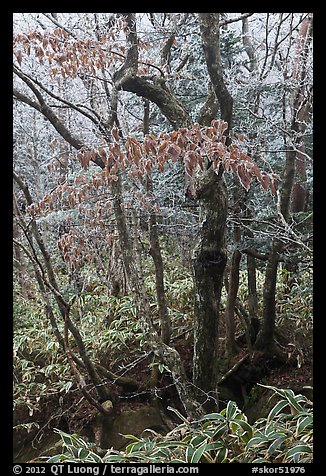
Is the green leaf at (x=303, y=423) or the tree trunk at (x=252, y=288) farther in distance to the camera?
the tree trunk at (x=252, y=288)

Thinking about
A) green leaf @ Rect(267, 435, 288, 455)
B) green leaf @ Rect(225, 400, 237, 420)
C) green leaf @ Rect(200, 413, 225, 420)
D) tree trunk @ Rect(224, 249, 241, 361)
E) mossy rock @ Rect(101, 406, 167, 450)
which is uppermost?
tree trunk @ Rect(224, 249, 241, 361)

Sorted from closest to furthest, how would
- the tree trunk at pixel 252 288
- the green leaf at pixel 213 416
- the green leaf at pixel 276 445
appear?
1. the green leaf at pixel 276 445
2. the green leaf at pixel 213 416
3. the tree trunk at pixel 252 288

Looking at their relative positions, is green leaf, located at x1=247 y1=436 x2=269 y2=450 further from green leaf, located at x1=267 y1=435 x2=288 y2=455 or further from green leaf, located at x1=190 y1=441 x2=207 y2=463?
green leaf, located at x1=190 y1=441 x2=207 y2=463

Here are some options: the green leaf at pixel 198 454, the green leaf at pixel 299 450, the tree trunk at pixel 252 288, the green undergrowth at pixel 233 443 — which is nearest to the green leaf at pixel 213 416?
the green undergrowth at pixel 233 443

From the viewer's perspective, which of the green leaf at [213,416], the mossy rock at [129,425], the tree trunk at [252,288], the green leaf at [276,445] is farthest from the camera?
the tree trunk at [252,288]

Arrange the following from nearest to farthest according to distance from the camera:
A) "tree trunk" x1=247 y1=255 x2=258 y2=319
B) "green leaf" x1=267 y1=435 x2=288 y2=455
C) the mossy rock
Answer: "green leaf" x1=267 y1=435 x2=288 y2=455, the mossy rock, "tree trunk" x1=247 y1=255 x2=258 y2=319

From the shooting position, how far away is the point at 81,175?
1.69 m

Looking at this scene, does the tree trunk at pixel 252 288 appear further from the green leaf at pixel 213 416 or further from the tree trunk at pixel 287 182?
the green leaf at pixel 213 416

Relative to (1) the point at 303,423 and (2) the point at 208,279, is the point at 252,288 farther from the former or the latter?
(1) the point at 303,423

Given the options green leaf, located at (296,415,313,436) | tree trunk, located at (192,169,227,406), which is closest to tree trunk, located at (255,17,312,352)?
tree trunk, located at (192,169,227,406)

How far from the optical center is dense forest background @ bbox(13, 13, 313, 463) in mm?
1634

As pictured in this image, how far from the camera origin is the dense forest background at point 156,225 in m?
1.63

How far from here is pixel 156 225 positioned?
68.2 inches
